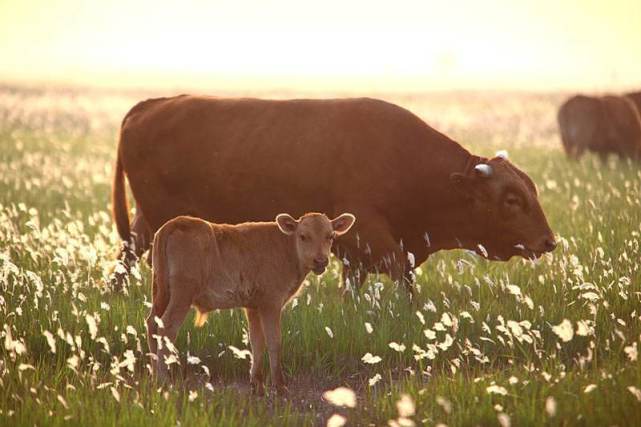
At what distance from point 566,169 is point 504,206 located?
10712mm

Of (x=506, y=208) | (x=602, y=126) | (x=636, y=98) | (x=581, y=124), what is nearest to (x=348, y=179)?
(x=506, y=208)

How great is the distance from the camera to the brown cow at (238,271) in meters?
6.71

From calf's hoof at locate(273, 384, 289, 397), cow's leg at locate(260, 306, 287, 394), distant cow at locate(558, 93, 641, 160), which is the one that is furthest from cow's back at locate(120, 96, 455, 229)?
distant cow at locate(558, 93, 641, 160)

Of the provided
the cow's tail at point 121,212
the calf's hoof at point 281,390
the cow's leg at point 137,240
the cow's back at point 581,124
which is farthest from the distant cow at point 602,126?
the calf's hoof at point 281,390

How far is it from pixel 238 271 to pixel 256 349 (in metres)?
0.57

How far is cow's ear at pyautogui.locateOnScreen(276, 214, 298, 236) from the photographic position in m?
7.01

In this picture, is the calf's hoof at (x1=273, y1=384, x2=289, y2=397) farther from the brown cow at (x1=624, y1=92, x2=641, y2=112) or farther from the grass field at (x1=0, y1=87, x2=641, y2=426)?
the brown cow at (x1=624, y1=92, x2=641, y2=112)

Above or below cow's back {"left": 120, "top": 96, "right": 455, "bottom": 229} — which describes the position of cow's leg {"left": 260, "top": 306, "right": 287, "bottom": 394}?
below

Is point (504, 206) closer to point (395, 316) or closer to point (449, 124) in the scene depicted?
point (395, 316)

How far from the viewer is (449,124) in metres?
37.3

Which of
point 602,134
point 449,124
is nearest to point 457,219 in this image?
point 602,134

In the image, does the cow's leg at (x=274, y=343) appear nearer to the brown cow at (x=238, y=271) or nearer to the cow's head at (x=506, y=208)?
the brown cow at (x=238, y=271)

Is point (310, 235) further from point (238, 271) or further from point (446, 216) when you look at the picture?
point (446, 216)

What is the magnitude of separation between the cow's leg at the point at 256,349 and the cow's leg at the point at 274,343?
0.30 ft
